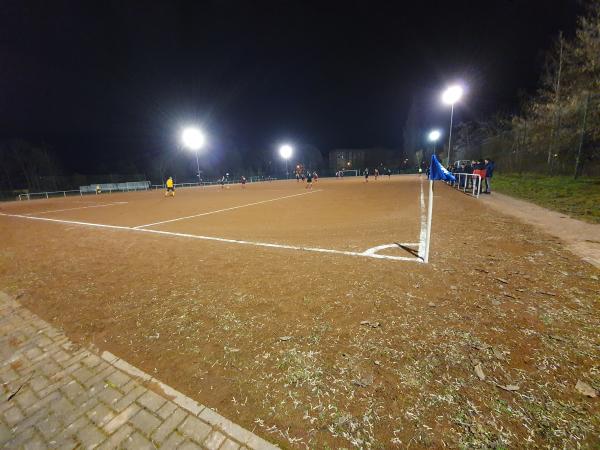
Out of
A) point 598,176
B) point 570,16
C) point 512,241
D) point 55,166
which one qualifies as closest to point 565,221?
point 512,241

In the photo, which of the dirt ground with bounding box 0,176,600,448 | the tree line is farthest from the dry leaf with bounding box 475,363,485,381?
the tree line

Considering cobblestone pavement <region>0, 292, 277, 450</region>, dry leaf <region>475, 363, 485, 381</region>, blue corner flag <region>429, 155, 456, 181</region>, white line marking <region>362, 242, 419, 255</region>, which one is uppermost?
blue corner flag <region>429, 155, 456, 181</region>

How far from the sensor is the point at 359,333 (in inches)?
119

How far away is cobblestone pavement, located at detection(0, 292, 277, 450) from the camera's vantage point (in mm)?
1999

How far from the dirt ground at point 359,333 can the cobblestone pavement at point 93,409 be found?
0.15 m

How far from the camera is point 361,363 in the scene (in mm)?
2594

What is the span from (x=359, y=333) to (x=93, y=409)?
2.67 meters

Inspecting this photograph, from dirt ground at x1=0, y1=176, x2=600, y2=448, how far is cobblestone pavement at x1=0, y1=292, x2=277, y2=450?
152 millimetres

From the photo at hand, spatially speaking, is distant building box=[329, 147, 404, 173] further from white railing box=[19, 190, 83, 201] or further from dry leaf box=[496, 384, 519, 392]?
dry leaf box=[496, 384, 519, 392]

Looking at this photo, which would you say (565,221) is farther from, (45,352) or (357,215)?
(45,352)

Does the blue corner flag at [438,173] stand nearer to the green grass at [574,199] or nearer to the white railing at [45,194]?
the green grass at [574,199]

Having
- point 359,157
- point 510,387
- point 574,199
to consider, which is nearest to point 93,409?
point 510,387

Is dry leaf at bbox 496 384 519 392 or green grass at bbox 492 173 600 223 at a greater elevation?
green grass at bbox 492 173 600 223

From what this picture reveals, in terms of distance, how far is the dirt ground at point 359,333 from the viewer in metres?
2.01
